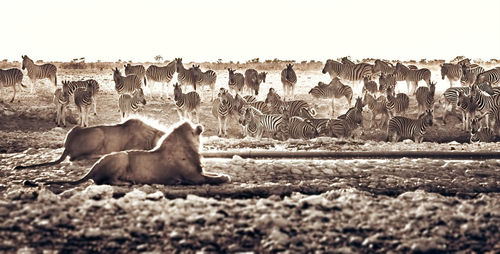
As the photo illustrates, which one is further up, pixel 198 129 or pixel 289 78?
pixel 289 78

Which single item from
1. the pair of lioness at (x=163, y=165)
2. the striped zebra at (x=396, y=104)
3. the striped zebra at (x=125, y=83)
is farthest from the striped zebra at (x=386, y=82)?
the pair of lioness at (x=163, y=165)

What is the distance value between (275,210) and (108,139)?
4.09 m

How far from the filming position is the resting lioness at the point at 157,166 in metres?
9.30

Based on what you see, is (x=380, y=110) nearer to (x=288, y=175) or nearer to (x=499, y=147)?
(x=499, y=147)

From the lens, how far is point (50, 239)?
6902mm

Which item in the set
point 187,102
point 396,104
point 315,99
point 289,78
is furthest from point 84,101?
point 396,104

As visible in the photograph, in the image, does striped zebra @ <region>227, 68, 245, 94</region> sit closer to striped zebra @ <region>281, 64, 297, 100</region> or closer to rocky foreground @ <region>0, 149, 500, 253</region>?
striped zebra @ <region>281, 64, 297, 100</region>

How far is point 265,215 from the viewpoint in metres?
7.54

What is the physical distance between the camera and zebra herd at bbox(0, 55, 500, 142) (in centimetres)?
2253

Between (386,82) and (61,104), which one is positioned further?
(386,82)

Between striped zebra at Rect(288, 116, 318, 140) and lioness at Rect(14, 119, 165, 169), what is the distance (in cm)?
1072

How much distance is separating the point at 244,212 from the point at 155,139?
3220 millimetres

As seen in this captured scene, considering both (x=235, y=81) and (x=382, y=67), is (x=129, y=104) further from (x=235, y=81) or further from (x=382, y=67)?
(x=382, y=67)

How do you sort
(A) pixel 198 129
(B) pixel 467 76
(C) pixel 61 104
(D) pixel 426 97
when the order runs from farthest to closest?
1. (B) pixel 467 76
2. (D) pixel 426 97
3. (C) pixel 61 104
4. (A) pixel 198 129
